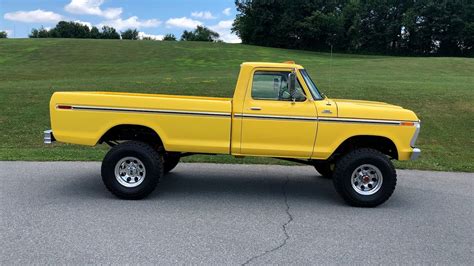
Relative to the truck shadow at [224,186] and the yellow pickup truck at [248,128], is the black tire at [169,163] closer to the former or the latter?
the truck shadow at [224,186]

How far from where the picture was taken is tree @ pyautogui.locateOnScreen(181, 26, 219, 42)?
124700 mm

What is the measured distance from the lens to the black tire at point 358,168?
21.1 feet

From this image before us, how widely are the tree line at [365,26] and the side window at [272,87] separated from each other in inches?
2703

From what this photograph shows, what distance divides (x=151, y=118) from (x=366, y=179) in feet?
10.5

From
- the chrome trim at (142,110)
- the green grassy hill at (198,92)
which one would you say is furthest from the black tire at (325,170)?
the chrome trim at (142,110)

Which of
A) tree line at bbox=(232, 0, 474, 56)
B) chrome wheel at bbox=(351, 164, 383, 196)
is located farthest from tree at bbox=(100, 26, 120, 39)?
chrome wheel at bbox=(351, 164, 383, 196)

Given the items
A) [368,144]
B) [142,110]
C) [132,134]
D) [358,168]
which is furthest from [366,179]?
[132,134]

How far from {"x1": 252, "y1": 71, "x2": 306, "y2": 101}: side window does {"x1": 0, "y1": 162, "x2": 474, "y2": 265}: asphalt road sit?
1.51 metres

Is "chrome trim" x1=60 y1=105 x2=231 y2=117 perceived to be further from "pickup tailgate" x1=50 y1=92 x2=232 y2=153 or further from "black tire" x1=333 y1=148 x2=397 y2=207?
"black tire" x1=333 y1=148 x2=397 y2=207

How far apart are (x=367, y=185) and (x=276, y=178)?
1.97m

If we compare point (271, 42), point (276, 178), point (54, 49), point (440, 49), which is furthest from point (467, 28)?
point (276, 178)

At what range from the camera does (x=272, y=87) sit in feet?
21.6

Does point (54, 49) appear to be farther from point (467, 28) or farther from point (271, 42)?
point (467, 28)

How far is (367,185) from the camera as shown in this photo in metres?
6.55
